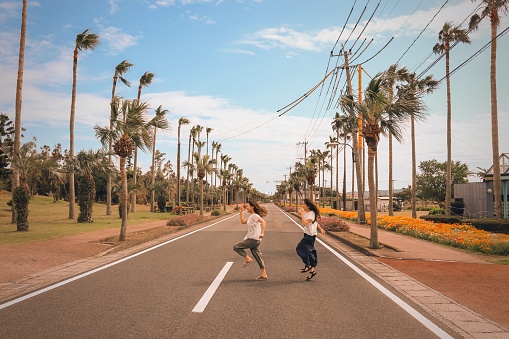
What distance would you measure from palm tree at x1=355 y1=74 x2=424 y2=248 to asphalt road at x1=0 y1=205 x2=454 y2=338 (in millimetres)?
5231

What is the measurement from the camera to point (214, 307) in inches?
225

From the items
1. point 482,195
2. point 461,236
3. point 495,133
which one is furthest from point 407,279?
point 482,195

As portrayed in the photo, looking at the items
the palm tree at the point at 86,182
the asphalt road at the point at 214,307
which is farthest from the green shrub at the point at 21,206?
the asphalt road at the point at 214,307

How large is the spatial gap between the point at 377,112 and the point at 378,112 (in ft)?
0.11

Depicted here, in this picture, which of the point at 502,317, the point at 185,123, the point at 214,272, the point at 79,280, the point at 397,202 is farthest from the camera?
the point at 397,202

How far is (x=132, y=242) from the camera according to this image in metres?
14.0

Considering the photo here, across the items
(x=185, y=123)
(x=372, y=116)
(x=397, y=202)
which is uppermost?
(x=185, y=123)

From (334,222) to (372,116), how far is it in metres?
9.19

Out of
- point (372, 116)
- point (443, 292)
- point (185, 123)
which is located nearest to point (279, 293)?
point (443, 292)

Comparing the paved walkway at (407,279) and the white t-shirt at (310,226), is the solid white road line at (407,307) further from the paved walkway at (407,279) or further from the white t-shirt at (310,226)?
the white t-shirt at (310,226)

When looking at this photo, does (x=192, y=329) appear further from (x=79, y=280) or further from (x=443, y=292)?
(x=443, y=292)

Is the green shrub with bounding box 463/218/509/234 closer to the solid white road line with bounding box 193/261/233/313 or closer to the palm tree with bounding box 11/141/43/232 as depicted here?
the solid white road line with bounding box 193/261/233/313

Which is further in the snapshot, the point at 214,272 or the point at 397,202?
the point at 397,202

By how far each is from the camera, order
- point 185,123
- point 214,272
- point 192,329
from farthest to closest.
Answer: point 185,123, point 214,272, point 192,329
